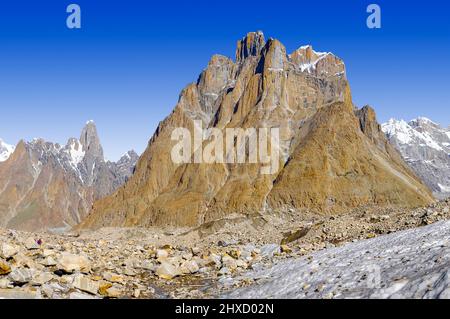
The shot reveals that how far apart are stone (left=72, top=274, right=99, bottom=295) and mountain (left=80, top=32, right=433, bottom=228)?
68.3 meters

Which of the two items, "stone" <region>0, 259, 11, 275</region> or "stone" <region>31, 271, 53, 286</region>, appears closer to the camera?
"stone" <region>31, 271, 53, 286</region>

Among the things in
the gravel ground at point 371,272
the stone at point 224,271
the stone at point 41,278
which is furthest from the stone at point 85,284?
the stone at point 224,271

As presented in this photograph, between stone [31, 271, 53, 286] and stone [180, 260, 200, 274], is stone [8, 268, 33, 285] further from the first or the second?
stone [180, 260, 200, 274]

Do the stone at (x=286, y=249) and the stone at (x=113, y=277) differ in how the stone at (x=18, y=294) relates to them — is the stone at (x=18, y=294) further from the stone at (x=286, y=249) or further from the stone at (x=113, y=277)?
the stone at (x=286, y=249)

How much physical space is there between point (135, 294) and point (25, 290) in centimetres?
490

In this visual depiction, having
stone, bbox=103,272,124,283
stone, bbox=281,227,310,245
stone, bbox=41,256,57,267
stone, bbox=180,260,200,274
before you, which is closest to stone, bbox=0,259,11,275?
stone, bbox=41,256,57,267

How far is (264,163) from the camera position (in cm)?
9944

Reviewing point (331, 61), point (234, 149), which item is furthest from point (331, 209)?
point (331, 61)

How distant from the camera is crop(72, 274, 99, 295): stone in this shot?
2025 centimetres

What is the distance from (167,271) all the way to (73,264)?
525cm

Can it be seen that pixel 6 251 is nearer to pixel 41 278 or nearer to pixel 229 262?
pixel 41 278

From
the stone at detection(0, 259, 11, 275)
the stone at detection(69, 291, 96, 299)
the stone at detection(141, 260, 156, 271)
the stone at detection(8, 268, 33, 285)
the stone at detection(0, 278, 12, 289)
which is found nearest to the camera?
the stone at detection(69, 291, 96, 299)

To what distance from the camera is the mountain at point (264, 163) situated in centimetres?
9062

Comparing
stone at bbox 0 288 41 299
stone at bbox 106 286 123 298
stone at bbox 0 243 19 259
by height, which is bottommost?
stone at bbox 106 286 123 298
